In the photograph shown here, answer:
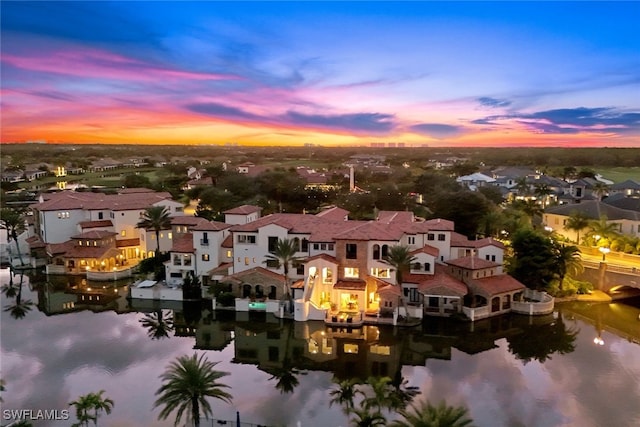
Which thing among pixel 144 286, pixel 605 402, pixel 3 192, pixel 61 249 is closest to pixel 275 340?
pixel 144 286

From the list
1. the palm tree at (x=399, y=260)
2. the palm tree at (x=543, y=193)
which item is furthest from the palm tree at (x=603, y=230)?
the palm tree at (x=543, y=193)

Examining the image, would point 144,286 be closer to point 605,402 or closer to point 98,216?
point 98,216

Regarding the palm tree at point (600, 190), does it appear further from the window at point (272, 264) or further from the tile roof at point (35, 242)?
the tile roof at point (35, 242)

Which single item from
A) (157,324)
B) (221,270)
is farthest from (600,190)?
(157,324)

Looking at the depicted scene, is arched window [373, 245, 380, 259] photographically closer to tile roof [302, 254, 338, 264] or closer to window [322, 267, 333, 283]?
tile roof [302, 254, 338, 264]

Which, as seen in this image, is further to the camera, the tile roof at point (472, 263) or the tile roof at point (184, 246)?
the tile roof at point (184, 246)
